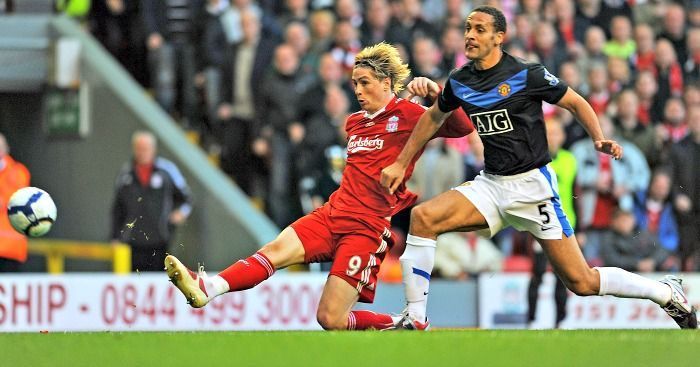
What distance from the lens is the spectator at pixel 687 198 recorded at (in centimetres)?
1688

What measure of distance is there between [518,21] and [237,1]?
3307 millimetres

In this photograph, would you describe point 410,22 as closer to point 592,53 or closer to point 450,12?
point 450,12

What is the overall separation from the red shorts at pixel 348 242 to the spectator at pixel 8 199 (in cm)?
339

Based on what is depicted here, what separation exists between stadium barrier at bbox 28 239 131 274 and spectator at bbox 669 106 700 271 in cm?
617

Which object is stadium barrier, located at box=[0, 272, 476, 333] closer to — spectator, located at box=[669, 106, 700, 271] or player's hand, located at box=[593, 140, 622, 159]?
spectator, located at box=[669, 106, 700, 271]

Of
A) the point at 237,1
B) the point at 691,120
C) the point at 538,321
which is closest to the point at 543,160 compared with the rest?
the point at 538,321

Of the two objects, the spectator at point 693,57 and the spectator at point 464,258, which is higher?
the spectator at point 693,57

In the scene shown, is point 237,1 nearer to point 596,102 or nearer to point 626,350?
point 596,102

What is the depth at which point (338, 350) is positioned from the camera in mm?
6598

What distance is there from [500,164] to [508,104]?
0.40 meters

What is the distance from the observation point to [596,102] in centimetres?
1683

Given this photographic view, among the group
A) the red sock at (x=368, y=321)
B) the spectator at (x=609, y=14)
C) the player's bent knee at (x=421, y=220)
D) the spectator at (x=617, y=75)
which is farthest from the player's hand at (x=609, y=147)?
the spectator at (x=609, y=14)

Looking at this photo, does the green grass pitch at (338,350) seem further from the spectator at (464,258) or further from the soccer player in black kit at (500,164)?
the spectator at (464,258)

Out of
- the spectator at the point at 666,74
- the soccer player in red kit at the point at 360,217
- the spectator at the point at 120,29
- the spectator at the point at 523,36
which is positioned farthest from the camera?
the spectator at the point at 666,74
